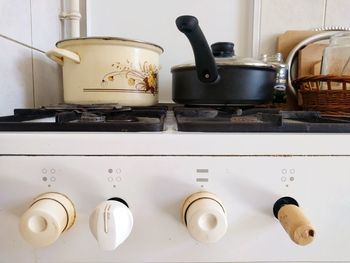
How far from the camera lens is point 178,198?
343 mm

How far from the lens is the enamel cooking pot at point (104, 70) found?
59 centimetres

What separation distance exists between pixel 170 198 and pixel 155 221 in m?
0.04

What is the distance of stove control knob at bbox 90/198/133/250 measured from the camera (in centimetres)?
28

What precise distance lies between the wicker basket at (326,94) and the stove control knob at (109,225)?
503 mm

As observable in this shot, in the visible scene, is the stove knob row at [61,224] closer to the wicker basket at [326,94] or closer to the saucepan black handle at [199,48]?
the saucepan black handle at [199,48]

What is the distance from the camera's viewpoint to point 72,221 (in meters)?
0.33

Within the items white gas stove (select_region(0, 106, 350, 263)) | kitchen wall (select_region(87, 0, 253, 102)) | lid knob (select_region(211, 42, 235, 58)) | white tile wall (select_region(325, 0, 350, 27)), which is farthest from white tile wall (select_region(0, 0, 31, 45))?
white tile wall (select_region(325, 0, 350, 27))

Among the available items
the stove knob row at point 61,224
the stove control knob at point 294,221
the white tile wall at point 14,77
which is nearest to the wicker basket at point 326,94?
the stove control knob at point 294,221

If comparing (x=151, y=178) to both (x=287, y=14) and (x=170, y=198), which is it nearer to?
(x=170, y=198)

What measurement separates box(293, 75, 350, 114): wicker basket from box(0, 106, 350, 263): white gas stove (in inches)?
9.3

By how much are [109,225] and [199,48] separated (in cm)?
34

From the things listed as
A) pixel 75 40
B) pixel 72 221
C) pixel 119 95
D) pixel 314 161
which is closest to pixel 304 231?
pixel 314 161

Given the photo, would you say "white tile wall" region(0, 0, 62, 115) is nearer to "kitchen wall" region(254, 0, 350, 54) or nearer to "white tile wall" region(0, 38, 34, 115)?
"white tile wall" region(0, 38, 34, 115)

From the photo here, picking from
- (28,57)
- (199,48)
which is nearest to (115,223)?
(199,48)
